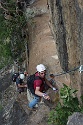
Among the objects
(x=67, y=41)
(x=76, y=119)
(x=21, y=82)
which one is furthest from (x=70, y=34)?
(x=21, y=82)

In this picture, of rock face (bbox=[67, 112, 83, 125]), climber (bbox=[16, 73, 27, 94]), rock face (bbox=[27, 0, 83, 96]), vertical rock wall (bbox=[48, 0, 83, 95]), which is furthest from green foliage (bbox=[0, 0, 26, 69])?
rock face (bbox=[67, 112, 83, 125])

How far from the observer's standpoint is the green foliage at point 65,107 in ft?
21.4

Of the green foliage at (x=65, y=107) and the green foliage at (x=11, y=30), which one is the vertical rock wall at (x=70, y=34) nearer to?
the green foliage at (x=65, y=107)

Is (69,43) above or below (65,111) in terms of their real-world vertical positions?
above

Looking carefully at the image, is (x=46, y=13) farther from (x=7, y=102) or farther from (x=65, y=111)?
(x=65, y=111)

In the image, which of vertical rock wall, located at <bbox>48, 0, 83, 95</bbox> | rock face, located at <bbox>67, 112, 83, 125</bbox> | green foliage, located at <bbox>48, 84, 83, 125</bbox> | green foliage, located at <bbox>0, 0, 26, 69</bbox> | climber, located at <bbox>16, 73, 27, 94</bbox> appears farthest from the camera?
green foliage, located at <bbox>0, 0, 26, 69</bbox>

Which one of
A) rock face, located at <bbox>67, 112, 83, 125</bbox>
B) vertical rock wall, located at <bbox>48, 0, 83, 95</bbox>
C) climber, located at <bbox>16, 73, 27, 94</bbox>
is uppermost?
vertical rock wall, located at <bbox>48, 0, 83, 95</bbox>

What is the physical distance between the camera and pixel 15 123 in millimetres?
9508

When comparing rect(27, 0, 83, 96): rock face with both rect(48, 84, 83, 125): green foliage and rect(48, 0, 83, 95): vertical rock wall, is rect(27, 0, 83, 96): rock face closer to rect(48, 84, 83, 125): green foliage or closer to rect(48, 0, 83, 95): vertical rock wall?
rect(48, 0, 83, 95): vertical rock wall

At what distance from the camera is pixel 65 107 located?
6.95 m

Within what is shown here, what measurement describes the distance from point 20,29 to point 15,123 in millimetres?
4155

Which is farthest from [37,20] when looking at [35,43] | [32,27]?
[35,43]

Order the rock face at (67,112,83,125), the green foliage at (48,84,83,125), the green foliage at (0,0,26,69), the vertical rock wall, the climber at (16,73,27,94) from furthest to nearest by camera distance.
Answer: the green foliage at (0,0,26,69)
the climber at (16,73,27,94)
the green foliage at (48,84,83,125)
the vertical rock wall
the rock face at (67,112,83,125)

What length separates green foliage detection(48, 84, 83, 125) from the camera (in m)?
6.52
